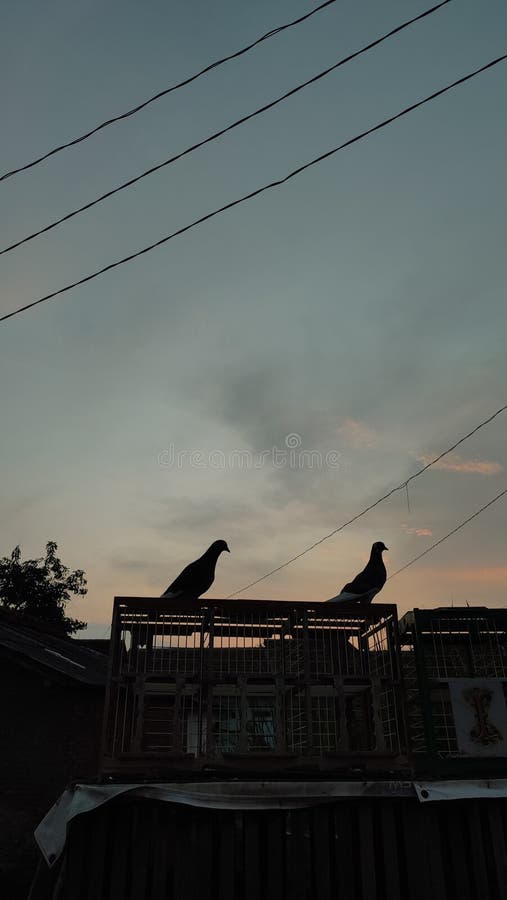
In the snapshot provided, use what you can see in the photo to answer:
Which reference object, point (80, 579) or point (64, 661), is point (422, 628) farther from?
point (80, 579)

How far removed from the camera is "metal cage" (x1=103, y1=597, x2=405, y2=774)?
770cm

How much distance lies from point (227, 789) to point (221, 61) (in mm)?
8104

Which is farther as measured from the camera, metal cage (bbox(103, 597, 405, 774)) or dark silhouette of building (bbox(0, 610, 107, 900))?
dark silhouette of building (bbox(0, 610, 107, 900))

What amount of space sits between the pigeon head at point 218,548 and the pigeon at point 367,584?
2167mm

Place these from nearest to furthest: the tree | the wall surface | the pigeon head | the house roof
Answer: the pigeon head
the wall surface
the house roof
the tree

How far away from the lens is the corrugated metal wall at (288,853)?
714 cm

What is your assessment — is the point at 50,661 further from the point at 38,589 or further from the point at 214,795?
the point at 38,589

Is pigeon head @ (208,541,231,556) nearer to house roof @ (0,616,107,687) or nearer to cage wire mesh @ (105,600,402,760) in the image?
cage wire mesh @ (105,600,402,760)

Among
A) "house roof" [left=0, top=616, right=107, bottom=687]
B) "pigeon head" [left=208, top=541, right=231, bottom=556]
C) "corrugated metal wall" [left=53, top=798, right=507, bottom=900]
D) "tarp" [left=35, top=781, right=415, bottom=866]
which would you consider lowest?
"corrugated metal wall" [left=53, top=798, right=507, bottom=900]

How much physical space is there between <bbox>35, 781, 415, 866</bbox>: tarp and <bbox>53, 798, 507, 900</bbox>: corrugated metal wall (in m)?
0.35

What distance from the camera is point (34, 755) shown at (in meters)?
14.7

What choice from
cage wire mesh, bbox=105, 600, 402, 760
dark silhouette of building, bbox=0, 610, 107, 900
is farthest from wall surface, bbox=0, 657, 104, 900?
cage wire mesh, bbox=105, 600, 402, 760

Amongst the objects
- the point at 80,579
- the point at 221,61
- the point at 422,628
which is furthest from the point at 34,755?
the point at 80,579

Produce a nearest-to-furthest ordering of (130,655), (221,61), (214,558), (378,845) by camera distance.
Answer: (221,61)
(378,845)
(130,655)
(214,558)
